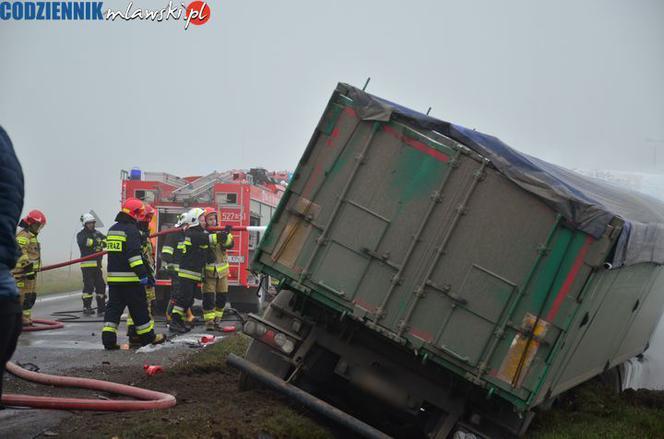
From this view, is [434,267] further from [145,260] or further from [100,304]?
[100,304]

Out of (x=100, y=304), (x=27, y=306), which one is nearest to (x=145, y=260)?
(x=27, y=306)

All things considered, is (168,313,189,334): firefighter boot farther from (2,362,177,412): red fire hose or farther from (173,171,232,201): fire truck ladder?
(2,362,177,412): red fire hose

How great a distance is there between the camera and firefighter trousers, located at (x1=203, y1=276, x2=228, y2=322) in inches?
530

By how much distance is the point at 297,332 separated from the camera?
6.66 metres

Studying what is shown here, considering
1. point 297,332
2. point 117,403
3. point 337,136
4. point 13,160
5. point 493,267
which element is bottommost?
point 117,403

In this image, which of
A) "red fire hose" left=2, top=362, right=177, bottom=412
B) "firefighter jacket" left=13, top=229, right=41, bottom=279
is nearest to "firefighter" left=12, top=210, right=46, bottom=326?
"firefighter jacket" left=13, top=229, right=41, bottom=279

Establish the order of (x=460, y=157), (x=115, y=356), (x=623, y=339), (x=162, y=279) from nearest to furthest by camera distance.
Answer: (x=460, y=157)
(x=623, y=339)
(x=115, y=356)
(x=162, y=279)

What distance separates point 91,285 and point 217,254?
413 cm

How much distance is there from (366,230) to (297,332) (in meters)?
1.10

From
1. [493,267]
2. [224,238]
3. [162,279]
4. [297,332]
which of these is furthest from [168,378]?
[162,279]

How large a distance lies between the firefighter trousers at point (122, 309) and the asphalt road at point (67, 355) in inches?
7.9

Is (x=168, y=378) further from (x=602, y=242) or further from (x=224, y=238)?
(x=224, y=238)

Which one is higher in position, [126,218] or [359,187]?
[359,187]

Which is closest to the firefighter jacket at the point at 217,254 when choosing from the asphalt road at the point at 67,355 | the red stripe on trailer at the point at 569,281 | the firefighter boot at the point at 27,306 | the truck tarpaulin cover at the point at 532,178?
the asphalt road at the point at 67,355
